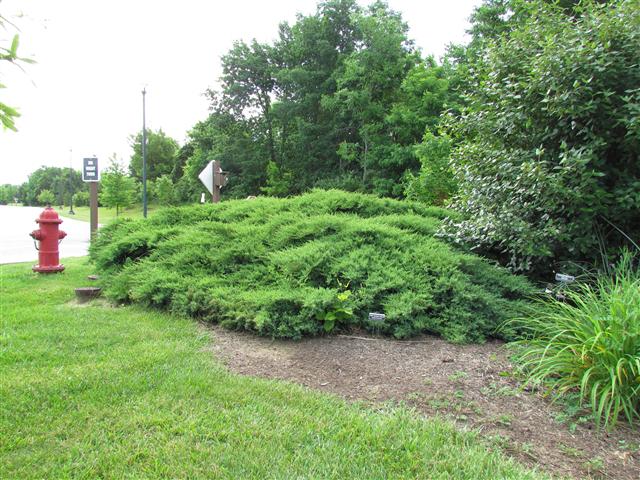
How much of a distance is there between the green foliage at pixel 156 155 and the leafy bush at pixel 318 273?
4404 centimetres

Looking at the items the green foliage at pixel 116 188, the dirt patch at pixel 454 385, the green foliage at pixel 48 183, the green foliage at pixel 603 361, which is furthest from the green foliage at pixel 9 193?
the green foliage at pixel 603 361

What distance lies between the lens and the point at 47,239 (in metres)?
6.95

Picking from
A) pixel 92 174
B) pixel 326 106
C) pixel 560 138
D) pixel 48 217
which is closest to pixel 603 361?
pixel 560 138

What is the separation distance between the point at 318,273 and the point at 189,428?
6.91 ft

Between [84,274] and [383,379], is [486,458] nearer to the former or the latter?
[383,379]

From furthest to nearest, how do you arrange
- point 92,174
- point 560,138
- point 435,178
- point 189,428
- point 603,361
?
point 435,178, point 92,174, point 560,138, point 603,361, point 189,428

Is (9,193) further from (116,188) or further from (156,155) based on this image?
(116,188)

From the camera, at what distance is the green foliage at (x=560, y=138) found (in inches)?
147

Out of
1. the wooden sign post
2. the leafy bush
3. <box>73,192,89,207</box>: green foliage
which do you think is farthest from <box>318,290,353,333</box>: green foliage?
<box>73,192,89,207</box>: green foliage

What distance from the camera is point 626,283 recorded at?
9.69 ft

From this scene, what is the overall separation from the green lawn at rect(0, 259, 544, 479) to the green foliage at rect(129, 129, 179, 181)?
4640cm

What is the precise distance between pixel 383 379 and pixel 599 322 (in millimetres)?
1449

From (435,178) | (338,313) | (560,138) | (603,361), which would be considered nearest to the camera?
(603,361)

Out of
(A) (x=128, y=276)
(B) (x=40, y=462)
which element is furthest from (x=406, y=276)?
(A) (x=128, y=276)
